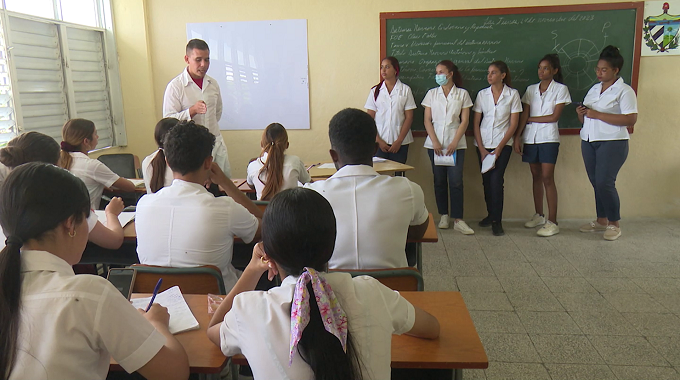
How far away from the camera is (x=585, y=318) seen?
2914 millimetres

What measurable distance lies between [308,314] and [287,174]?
224cm

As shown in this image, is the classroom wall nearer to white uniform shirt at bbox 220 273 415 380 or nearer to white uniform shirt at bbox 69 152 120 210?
white uniform shirt at bbox 69 152 120 210

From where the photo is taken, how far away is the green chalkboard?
15.2ft

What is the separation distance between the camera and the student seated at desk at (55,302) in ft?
3.31

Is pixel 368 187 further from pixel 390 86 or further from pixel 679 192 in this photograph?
pixel 679 192

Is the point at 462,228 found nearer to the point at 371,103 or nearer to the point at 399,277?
the point at 371,103

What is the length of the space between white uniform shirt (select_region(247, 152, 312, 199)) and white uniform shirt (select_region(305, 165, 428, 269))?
48.7 inches

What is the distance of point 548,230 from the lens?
15.0ft

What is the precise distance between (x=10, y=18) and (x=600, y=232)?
530 centimetres

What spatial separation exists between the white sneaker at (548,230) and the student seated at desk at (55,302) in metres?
4.06

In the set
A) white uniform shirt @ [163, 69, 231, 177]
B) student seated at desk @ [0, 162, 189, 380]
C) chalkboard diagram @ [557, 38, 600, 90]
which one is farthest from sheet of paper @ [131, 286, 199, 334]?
chalkboard diagram @ [557, 38, 600, 90]

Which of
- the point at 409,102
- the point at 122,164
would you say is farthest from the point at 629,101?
the point at 122,164

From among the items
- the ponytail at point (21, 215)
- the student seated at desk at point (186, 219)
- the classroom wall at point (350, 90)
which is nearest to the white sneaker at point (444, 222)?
the classroom wall at point (350, 90)

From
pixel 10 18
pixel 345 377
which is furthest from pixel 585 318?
pixel 10 18
